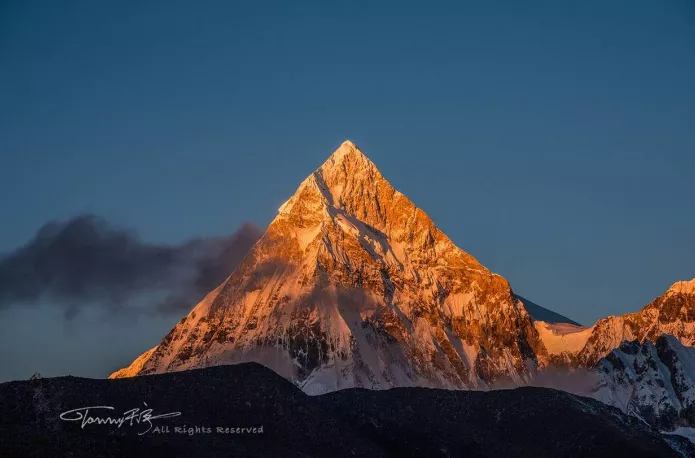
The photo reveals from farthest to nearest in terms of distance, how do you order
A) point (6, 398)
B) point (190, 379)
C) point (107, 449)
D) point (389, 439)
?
1. point (389, 439)
2. point (190, 379)
3. point (6, 398)
4. point (107, 449)

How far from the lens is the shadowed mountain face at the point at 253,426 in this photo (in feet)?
482

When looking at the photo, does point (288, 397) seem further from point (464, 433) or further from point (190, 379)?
point (464, 433)

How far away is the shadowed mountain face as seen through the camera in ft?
482

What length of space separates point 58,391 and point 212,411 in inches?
840

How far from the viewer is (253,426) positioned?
164m

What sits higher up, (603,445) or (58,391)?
(58,391)

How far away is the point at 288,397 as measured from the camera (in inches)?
6944

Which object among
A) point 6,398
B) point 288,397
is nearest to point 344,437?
point 288,397

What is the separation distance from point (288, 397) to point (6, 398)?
4210 cm

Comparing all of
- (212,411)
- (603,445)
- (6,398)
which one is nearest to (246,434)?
(212,411)

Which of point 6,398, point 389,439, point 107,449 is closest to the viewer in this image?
point 107,449

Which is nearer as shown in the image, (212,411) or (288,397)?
(212,411)

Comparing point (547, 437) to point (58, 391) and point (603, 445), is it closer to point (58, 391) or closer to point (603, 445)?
point (603, 445)

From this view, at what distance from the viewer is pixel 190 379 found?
172 m
